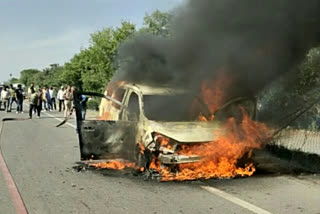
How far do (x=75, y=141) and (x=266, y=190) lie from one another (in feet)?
23.2

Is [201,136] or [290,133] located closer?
[201,136]

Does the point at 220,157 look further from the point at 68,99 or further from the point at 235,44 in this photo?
the point at 68,99

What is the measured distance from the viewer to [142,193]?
241 inches

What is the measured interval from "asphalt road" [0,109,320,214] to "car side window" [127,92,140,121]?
40.9 inches

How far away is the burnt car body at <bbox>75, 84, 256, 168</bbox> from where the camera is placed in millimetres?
6910

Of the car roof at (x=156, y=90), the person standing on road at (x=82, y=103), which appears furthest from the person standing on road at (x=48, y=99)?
the car roof at (x=156, y=90)

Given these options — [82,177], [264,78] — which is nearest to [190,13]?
[264,78]

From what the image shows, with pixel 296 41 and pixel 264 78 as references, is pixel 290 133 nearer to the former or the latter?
pixel 264 78

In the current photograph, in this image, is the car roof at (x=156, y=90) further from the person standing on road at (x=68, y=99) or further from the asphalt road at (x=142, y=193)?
the person standing on road at (x=68, y=99)

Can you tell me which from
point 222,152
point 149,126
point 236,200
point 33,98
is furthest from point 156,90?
point 33,98

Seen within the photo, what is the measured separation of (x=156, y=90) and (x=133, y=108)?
568mm

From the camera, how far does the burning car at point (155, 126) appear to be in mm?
6863

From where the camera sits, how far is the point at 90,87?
28.2 metres

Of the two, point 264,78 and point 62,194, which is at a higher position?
point 264,78
